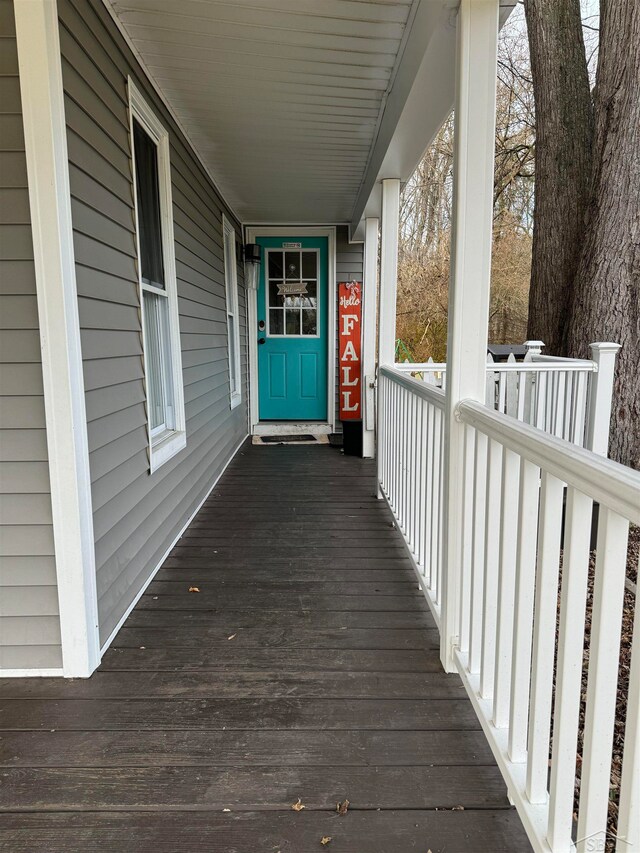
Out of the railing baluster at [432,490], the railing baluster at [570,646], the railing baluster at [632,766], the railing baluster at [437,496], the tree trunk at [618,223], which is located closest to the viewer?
the railing baluster at [632,766]

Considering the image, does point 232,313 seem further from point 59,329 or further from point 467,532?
point 467,532

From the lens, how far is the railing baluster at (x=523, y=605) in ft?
4.00

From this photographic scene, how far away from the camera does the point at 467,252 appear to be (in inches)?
68.4

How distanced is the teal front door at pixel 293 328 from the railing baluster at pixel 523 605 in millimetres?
5105

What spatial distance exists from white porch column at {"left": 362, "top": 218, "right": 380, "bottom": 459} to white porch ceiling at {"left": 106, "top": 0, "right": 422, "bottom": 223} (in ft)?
3.28

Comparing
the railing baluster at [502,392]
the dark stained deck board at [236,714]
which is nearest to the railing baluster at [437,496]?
the dark stained deck board at [236,714]

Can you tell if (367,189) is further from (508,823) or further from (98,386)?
(508,823)

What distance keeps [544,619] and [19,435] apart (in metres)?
1.59

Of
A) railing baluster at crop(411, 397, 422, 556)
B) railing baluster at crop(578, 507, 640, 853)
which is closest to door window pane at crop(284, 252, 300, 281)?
railing baluster at crop(411, 397, 422, 556)

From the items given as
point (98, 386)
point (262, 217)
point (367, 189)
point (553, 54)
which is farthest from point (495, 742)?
point (553, 54)

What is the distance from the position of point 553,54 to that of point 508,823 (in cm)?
635

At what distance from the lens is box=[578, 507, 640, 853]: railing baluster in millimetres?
854

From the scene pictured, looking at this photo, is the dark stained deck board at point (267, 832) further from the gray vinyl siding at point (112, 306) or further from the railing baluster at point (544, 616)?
the gray vinyl siding at point (112, 306)

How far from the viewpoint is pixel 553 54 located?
17.6 ft
